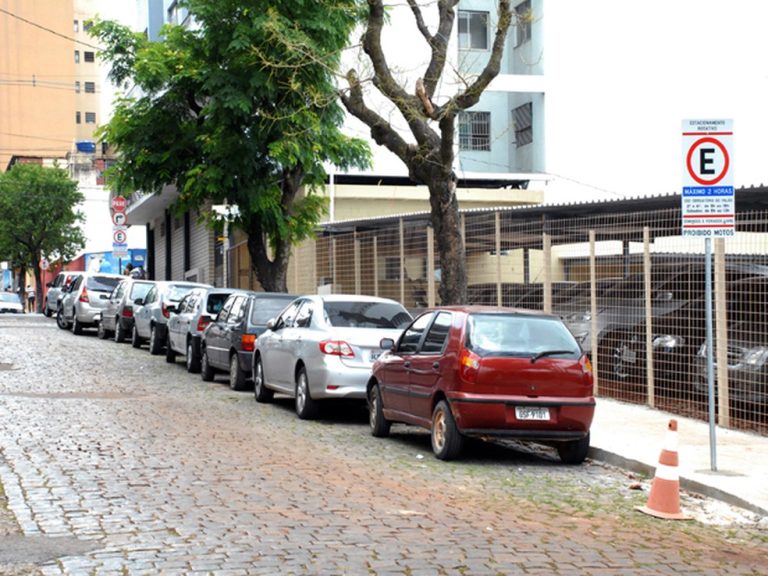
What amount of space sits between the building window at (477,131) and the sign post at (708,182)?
2691 cm

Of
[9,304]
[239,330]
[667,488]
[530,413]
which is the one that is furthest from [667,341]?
[9,304]

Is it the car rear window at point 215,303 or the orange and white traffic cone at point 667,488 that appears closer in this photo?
the orange and white traffic cone at point 667,488

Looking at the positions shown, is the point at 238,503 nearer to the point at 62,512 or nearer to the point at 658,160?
the point at 62,512

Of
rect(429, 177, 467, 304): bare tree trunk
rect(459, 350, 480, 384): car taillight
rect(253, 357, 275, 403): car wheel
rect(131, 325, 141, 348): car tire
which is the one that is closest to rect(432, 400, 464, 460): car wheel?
rect(459, 350, 480, 384): car taillight

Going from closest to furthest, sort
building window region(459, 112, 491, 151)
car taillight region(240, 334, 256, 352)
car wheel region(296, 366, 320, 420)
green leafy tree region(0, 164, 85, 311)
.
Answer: car wheel region(296, 366, 320, 420)
car taillight region(240, 334, 256, 352)
building window region(459, 112, 491, 151)
green leafy tree region(0, 164, 85, 311)

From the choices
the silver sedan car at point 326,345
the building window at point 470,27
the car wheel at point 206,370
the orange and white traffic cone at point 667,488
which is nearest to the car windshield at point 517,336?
the orange and white traffic cone at point 667,488

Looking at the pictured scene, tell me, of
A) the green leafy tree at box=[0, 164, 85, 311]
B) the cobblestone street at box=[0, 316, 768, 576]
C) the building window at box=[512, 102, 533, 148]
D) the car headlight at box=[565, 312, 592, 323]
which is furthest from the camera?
the green leafy tree at box=[0, 164, 85, 311]

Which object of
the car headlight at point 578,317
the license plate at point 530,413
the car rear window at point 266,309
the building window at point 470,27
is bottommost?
the license plate at point 530,413

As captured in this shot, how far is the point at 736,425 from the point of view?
14500 mm

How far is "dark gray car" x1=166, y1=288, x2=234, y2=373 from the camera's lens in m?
22.4

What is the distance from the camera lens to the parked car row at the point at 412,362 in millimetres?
11953

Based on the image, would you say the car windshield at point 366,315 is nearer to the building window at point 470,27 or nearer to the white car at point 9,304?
the building window at point 470,27

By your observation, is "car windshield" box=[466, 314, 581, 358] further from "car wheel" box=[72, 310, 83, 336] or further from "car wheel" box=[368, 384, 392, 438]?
"car wheel" box=[72, 310, 83, 336]

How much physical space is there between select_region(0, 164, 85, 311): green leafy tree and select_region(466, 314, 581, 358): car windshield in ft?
188
